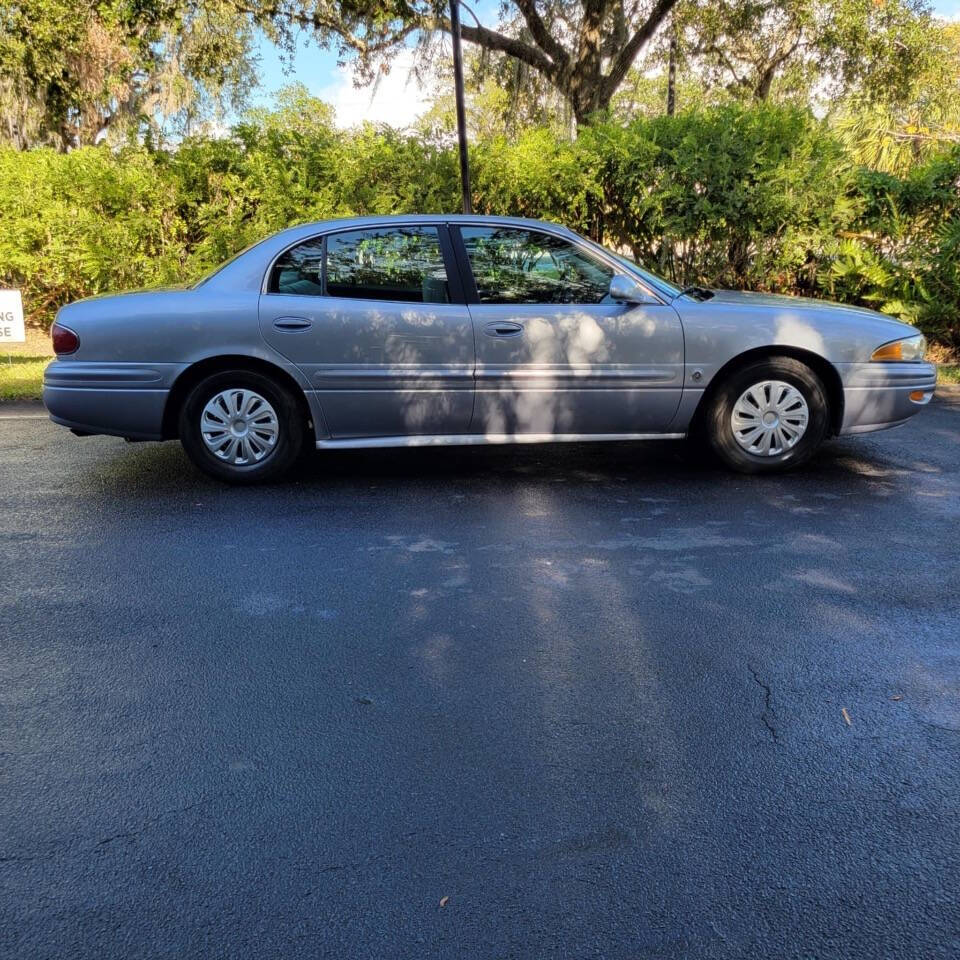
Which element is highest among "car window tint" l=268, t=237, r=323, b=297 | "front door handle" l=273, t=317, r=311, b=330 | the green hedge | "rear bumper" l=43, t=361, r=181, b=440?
the green hedge

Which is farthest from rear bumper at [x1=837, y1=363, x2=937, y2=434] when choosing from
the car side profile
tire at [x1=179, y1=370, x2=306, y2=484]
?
tire at [x1=179, y1=370, x2=306, y2=484]

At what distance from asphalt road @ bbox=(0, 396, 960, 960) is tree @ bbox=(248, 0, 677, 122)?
15.3 m

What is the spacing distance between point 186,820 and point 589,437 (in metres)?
4.10

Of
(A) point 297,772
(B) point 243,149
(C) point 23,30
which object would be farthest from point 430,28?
(A) point 297,772

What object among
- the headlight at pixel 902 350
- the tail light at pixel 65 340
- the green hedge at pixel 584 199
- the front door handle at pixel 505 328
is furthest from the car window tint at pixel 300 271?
the green hedge at pixel 584 199

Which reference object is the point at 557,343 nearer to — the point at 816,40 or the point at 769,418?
the point at 769,418

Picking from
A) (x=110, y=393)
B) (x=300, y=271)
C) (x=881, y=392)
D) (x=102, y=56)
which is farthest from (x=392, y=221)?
(x=102, y=56)

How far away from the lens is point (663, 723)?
3.23m

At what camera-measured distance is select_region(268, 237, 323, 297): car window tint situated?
6.11m

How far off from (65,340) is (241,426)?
3.88 feet

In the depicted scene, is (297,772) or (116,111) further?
(116,111)

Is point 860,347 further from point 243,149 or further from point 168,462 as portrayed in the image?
point 243,149

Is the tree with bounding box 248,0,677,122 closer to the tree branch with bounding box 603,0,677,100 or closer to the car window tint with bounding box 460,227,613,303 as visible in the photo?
the tree branch with bounding box 603,0,677,100

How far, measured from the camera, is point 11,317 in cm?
970
